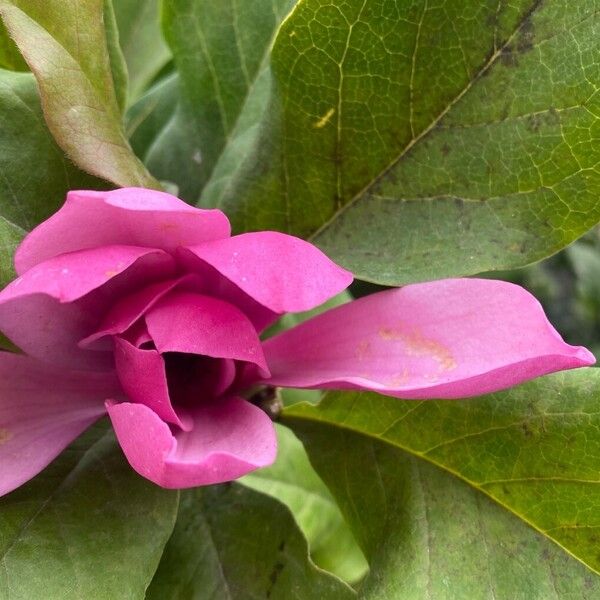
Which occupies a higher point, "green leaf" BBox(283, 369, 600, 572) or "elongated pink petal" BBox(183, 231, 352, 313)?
"elongated pink petal" BBox(183, 231, 352, 313)

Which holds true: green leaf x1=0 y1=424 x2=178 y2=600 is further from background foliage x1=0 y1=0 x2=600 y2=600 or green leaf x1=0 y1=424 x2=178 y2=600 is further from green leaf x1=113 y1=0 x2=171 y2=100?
green leaf x1=113 y1=0 x2=171 y2=100

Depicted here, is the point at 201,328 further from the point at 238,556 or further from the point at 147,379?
the point at 238,556

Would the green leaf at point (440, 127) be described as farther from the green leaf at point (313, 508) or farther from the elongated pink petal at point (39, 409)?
the green leaf at point (313, 508)

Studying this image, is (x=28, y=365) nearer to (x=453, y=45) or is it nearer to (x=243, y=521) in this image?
(x=243, y=521)

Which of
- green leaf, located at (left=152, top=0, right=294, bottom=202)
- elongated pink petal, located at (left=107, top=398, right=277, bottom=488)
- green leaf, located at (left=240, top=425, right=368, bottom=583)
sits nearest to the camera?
elongated pink petal, located at (left=107, top=398, right=277, bottom=488)

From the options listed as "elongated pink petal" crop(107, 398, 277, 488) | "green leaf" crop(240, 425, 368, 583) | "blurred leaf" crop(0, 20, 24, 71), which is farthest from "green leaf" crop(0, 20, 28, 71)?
"green leaf" crop(240, 425, 368, 583)

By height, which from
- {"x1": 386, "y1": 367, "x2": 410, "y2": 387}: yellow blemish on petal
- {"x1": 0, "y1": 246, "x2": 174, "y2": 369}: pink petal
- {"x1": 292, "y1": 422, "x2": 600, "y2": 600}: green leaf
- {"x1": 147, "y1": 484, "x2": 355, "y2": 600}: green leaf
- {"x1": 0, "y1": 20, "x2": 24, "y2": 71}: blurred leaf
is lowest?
{"x1": 147, "y1": 484, "x2": 355, "y2": 600}: green leaf
